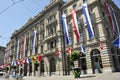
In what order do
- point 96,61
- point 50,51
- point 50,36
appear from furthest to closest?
point 50,36 → point 50,51 → point 96,61

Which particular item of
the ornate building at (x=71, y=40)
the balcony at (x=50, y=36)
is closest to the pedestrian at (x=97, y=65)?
the ornate building at (x=71, y=40)

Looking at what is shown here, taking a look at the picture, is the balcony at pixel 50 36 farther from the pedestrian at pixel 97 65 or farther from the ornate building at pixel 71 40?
the pedestrian at pixel 97 65

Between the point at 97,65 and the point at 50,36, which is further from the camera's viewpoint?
the point at 50,36

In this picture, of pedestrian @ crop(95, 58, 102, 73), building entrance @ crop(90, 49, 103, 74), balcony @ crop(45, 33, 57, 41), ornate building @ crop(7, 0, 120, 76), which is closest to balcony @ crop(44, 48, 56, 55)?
ornate building @ crop(7, 0, 120, 76)

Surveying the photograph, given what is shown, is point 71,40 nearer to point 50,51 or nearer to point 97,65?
point 50,51

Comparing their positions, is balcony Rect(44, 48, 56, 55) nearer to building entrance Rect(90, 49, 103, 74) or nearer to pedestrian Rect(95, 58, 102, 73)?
building entrance Rect(90, 49, 103, 74)

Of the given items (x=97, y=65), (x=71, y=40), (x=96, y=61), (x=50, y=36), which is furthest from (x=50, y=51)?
(x=97, y=65)

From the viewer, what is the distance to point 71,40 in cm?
3462

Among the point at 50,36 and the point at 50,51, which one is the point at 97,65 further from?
the point at 50,36

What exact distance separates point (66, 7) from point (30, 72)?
2419cm

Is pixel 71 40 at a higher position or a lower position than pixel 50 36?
lower

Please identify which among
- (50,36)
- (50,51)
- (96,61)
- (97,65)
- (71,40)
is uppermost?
(50,36)

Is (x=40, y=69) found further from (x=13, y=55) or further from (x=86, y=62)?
(x=13, y=55)

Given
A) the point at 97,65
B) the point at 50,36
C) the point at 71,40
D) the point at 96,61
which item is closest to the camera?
the point at 97,65
